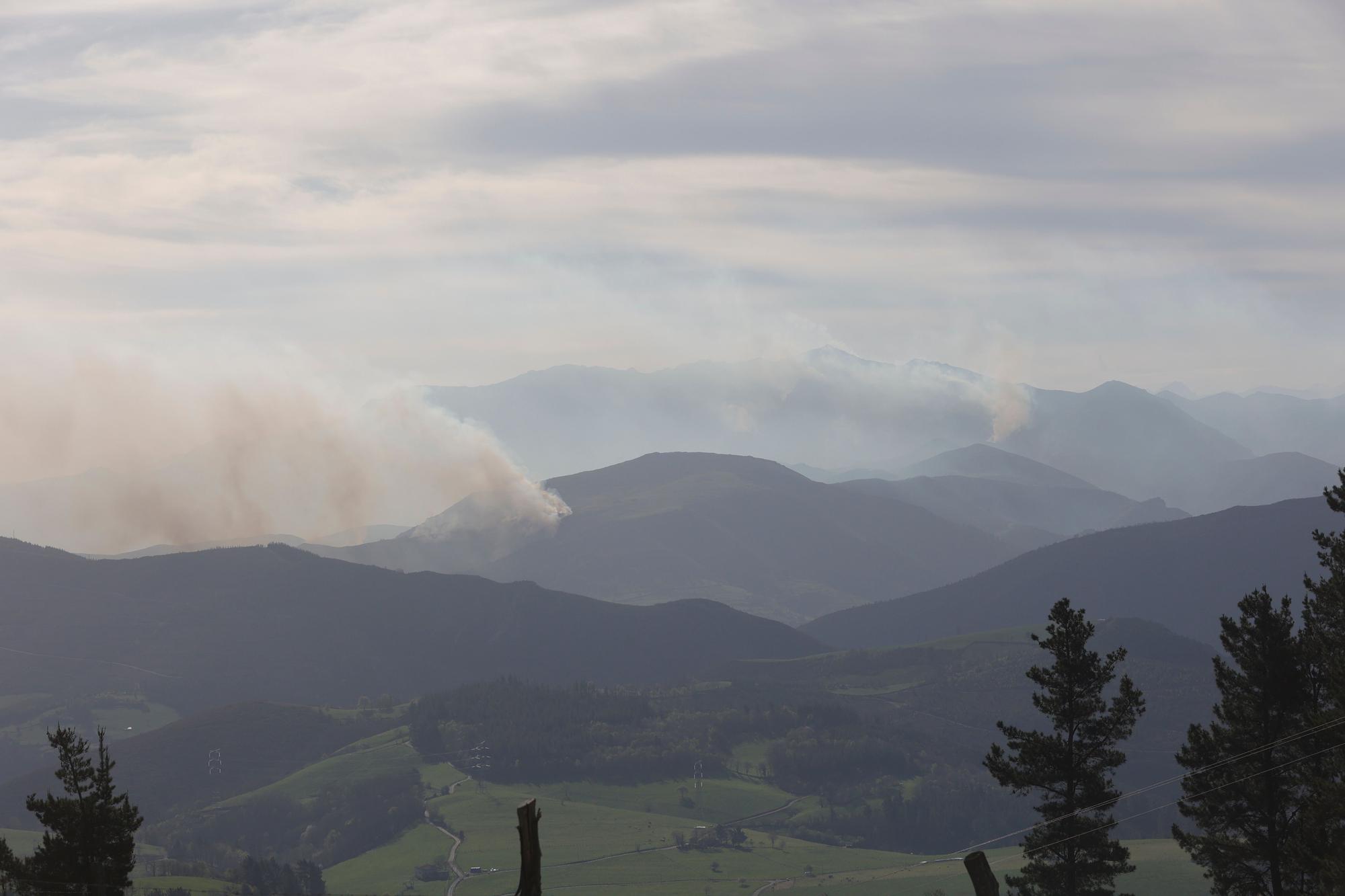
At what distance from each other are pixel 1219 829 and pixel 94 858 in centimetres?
4475

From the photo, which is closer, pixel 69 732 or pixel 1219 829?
pixel 1219 829

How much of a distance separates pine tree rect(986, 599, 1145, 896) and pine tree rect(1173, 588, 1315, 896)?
3167 millimetres

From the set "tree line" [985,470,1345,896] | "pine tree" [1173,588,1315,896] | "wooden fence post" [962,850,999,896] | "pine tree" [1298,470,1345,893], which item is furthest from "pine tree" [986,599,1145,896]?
"wooden fence post" [962,850,999,896]

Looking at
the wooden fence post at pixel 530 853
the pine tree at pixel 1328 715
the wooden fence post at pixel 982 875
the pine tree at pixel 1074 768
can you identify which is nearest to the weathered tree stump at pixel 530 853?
the wooden fence post at pixel 530 853

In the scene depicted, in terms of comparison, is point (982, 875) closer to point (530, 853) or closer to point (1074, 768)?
point (530, 853)

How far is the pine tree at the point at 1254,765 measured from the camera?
48562mm

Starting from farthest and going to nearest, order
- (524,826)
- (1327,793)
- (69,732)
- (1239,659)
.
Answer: (69,732) < (1239,659) < (1327,793) < (524,826)

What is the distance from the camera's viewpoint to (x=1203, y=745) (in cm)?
5184

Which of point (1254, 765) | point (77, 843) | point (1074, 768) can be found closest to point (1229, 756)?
point (1254, 765)

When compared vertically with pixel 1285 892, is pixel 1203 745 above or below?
above

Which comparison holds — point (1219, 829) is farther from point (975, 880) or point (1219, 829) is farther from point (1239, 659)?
point (975, 880)

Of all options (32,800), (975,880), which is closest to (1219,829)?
(975,880)

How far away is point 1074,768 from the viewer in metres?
51.6

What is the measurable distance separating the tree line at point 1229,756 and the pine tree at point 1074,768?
54mm
